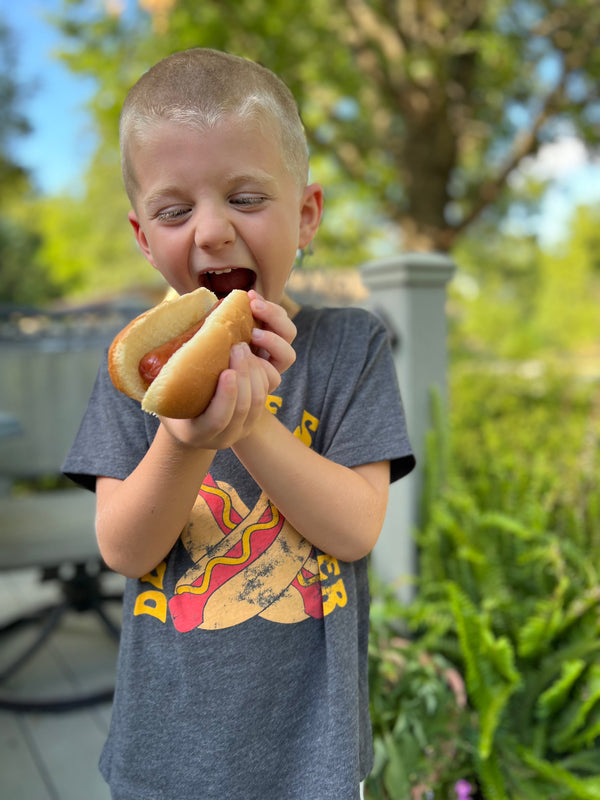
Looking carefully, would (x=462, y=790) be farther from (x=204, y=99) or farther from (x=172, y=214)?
(x=204, y=99)

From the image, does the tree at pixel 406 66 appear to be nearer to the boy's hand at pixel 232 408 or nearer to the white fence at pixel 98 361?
the white fence at pixel 98 361

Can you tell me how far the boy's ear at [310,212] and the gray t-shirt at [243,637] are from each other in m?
0.23

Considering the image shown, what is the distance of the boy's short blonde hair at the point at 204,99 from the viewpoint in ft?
2.89

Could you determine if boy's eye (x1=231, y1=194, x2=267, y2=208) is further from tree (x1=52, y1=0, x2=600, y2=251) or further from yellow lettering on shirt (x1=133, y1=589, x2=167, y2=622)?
tree (x1=52, y1=0, x2=600, y2=251)

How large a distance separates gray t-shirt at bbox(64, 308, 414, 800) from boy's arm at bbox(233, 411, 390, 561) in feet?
0.18

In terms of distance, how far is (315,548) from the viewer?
1028 millimetres

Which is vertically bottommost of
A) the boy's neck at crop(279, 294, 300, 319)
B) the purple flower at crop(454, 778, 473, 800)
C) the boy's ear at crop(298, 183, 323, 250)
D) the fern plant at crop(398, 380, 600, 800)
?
the purple flower at crop(454, 778, 473, 800)

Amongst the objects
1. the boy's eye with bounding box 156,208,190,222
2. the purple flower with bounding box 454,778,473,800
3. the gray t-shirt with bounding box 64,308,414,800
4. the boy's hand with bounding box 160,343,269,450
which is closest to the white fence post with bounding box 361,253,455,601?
the purple flower with bounding box 454,778,473,800

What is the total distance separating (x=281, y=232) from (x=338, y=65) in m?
9.31

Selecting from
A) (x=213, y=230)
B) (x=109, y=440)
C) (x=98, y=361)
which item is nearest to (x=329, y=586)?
(x=109, y=440)

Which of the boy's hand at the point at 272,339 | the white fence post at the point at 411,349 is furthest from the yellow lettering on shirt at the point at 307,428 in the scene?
the white fence post at the point at 411,349

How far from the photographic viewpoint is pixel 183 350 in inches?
30.1

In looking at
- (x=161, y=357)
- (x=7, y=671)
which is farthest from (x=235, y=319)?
(x=7, y=671)

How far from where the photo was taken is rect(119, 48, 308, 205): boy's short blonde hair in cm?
88
